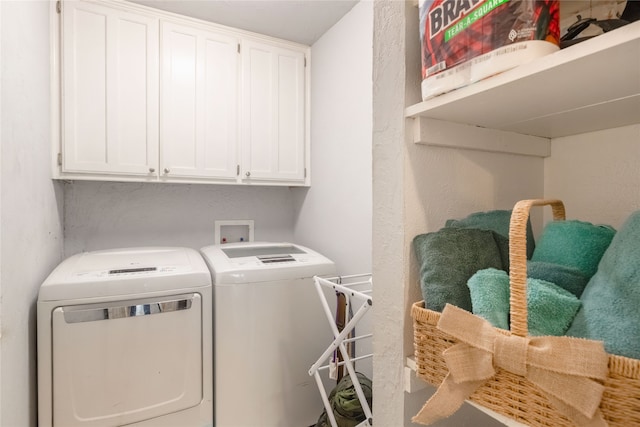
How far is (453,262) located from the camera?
24.4 inches

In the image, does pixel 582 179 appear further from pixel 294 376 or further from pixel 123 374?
pixel 123 374

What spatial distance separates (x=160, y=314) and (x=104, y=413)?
448 mm

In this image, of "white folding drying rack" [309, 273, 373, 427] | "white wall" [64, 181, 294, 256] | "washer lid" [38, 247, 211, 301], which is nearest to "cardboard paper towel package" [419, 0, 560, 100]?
"white folding drying rack" [309, 273, 373, 427]

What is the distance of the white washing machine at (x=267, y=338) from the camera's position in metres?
1.61

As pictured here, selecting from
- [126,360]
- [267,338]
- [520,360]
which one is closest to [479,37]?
[520,360]

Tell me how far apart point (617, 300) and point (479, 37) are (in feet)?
1.40

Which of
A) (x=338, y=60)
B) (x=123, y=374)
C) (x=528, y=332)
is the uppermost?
(x=338, y=60)

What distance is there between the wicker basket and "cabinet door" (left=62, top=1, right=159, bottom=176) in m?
1.86

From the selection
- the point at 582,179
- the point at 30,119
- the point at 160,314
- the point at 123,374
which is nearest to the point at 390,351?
the point at 582,179

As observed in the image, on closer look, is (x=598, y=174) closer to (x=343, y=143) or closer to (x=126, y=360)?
(x=343, y=143)

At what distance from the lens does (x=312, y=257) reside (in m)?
1.93

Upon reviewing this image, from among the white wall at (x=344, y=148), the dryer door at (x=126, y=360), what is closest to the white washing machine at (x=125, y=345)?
the dryer door at (x=126, y=360)

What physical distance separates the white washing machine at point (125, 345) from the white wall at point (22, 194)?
0.09 meters

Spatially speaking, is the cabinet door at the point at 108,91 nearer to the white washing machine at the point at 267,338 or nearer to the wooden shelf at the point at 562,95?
the white washing machine at the point at 267,338
